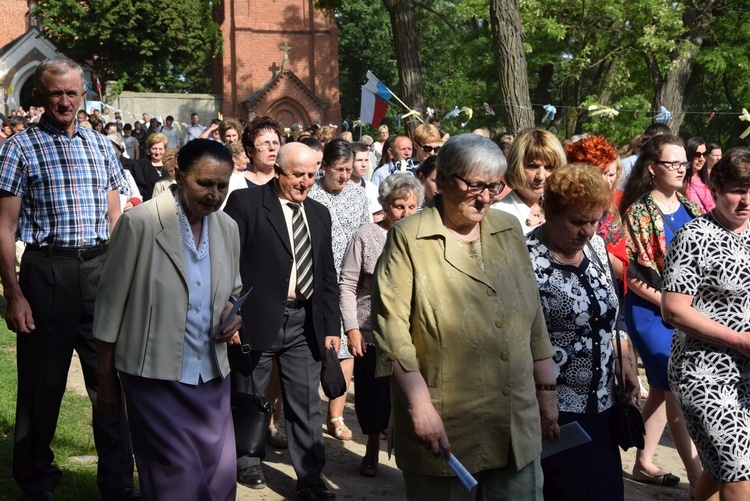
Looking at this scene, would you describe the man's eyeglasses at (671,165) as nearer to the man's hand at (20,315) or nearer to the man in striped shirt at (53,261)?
the man in striped shirt at (53,261)

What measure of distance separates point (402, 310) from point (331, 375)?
99.4 inches

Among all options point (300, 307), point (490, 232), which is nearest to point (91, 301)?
point (300, 307)

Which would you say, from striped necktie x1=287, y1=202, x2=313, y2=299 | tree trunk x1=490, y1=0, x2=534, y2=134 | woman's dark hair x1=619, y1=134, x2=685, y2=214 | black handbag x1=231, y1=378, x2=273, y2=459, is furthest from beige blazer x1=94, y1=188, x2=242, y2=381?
tree trunk x1=490, y1=0, x2=534, y2=134

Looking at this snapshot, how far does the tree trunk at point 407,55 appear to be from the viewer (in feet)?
56.4

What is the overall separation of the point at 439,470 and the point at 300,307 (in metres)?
2.62

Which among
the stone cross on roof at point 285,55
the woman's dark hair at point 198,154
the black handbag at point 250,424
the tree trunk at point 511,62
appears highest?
the stone cross on roof at point 285,55

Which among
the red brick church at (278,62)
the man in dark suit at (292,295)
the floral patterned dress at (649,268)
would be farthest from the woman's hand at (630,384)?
the red brick church at (278,62)

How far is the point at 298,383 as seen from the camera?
6156 millimetres

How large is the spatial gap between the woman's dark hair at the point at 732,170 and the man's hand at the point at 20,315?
366 centimetres

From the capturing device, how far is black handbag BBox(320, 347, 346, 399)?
6121 mm

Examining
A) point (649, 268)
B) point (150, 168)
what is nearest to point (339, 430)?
point (649, 268)

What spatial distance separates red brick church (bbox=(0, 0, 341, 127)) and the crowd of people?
4799 centimetres

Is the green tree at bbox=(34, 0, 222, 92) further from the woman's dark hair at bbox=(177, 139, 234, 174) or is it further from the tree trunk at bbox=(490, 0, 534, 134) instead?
the woman's dark hair at bbox=(177, 139, 234, 174)

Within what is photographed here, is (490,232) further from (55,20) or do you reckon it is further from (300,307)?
(55,20)
